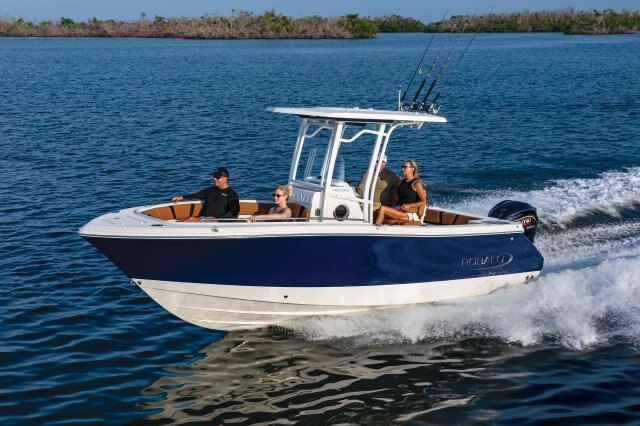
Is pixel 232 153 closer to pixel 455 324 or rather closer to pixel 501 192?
pixel 501 192

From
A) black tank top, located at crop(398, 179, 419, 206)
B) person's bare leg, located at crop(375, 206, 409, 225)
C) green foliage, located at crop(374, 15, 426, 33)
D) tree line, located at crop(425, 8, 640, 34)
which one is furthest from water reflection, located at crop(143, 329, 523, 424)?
green foliage, located at crop(374, 15, 426, 33)

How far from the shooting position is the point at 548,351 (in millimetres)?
11664

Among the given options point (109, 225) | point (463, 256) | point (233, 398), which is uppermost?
point (109, 225)

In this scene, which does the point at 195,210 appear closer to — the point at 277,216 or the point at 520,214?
the point at 277,216

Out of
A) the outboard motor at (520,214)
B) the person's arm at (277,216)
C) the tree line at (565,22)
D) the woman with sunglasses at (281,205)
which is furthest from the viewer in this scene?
the tree line at (565,22)

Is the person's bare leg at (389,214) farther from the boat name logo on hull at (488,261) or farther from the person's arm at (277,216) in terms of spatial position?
the person's arm at (277,216)

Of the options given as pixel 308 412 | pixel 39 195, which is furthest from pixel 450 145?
pixel 308 412

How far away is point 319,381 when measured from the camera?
10977 millimetres

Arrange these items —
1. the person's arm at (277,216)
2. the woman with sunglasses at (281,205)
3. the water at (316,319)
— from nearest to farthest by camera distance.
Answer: the water at (316,319)
the person's arm at (277,216)
the woman with sunglasses at (281,205)

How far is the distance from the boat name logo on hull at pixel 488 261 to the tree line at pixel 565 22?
339ft

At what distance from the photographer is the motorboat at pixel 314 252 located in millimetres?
11172

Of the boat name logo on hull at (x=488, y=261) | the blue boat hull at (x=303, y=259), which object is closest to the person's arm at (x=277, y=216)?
the blue boat hull at (x=303, y=259)

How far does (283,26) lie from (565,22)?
43.4 meters

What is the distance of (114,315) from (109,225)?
7.83ft
